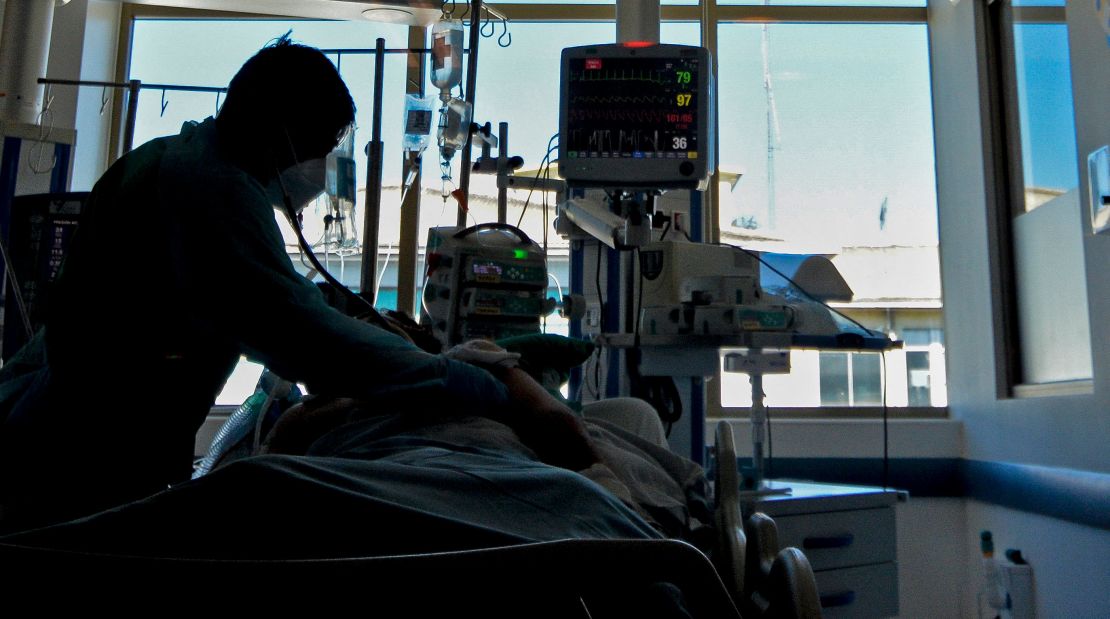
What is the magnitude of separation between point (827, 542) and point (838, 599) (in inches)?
5.6

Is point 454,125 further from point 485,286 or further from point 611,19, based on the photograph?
point 611,19

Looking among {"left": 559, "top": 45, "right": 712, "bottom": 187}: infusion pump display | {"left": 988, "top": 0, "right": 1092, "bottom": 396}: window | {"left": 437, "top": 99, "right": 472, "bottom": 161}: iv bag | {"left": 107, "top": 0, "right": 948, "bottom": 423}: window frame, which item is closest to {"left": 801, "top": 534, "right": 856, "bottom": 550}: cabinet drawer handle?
{"left": 559, "top": 45, "right": 712, "bottom": 187}: infusion pump display

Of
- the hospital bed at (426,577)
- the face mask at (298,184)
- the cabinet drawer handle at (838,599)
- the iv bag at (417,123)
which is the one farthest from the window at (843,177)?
the hospital bed at (426,577)

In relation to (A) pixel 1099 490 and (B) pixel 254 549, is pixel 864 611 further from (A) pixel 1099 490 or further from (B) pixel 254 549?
(B) pixel 254 549

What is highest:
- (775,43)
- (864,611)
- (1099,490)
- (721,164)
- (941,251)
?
(775,43)

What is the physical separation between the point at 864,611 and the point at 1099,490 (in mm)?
1154

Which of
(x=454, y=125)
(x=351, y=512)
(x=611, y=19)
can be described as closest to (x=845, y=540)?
(x=454, y=125)

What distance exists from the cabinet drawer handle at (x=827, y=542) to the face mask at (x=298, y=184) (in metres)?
1.44

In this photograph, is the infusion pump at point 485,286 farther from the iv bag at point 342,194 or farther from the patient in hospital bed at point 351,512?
the patient in hospital bed at point 351,512

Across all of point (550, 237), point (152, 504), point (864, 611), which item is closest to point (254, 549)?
point (152, 504)

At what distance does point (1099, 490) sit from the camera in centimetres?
292

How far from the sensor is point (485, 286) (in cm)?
246

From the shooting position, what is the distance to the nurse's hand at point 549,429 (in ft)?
4.59

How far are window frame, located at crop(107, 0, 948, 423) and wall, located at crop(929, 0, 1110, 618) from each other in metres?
0.38
